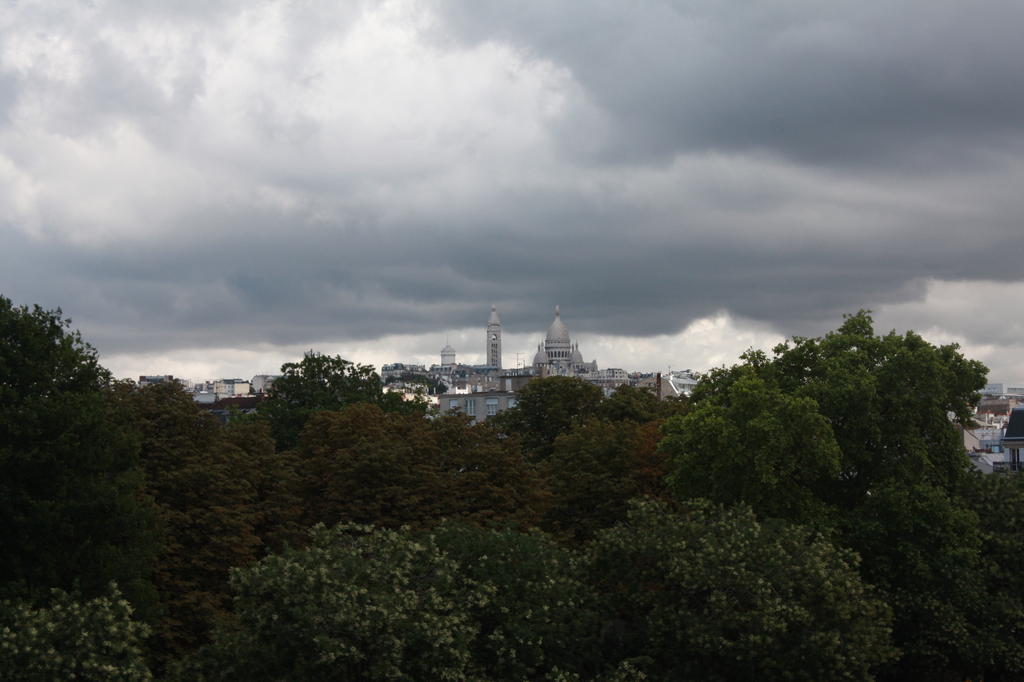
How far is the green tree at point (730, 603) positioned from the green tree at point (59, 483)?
1265 cm

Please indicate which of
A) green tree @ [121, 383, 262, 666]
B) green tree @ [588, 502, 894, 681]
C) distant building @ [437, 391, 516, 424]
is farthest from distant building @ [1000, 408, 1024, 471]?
green tree @ [121, 383, 262, 666]

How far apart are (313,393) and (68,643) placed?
44.5 meters

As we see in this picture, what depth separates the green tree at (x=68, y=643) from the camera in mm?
25250

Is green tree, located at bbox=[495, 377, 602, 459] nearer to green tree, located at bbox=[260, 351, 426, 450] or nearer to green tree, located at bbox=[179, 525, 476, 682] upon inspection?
green tree, located at bbox=[260, 351, 426, 450]

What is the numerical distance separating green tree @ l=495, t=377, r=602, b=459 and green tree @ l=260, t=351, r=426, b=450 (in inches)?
309

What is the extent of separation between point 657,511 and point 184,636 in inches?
578

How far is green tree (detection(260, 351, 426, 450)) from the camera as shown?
68.5 meters

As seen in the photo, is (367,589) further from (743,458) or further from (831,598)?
(743,458)

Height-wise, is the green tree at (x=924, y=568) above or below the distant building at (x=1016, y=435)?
below

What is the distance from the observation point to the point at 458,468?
4981cm

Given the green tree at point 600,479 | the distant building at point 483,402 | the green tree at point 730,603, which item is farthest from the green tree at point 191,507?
the distant building at point 483,402

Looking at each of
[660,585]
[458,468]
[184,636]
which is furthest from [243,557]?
[660,585]

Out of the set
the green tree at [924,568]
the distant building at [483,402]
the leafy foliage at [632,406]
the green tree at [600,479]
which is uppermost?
the distant building at [483,402]

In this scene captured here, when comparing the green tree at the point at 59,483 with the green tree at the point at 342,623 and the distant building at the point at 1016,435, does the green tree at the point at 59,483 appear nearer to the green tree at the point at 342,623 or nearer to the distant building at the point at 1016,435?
the green tree at the point at 342,623
